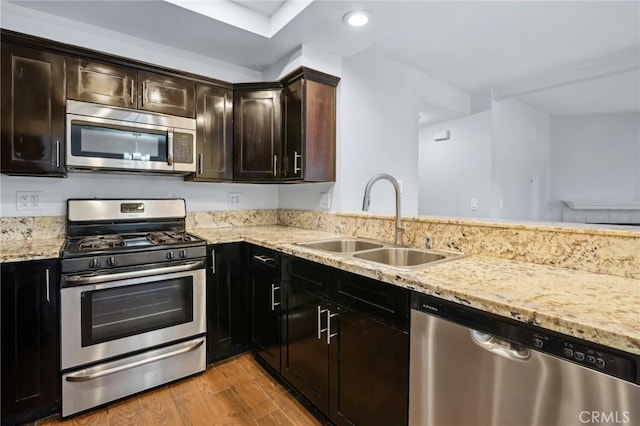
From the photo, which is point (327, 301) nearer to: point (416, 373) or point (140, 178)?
point (416, 373)

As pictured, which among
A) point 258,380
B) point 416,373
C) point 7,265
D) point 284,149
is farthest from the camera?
point 284,149

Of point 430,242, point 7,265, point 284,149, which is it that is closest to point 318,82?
point 284,149

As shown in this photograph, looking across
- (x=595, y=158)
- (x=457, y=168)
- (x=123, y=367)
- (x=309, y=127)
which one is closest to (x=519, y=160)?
(x=457, y=168)

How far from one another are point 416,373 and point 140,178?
238cm

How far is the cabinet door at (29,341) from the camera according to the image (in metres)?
1.59

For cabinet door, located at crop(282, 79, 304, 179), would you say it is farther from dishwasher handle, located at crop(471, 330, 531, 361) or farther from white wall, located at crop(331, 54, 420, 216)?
dishwasher handle, located at crop(471, 330, 531, 361)

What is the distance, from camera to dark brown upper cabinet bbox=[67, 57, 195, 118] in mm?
1976

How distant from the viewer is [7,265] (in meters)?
1.57

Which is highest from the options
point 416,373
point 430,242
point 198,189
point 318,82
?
point 318,82

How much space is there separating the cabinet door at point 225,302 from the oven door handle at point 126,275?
162 millimetres

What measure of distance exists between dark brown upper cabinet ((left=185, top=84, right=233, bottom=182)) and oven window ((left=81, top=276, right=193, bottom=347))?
0.90 meters

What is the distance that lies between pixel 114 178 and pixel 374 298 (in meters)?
2.16

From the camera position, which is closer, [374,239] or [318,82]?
[374,239]

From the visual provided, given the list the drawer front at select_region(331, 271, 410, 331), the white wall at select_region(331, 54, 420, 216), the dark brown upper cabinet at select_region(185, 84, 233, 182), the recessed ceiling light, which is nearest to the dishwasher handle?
the drawer front at select_region(331, 271, 410, 331)
